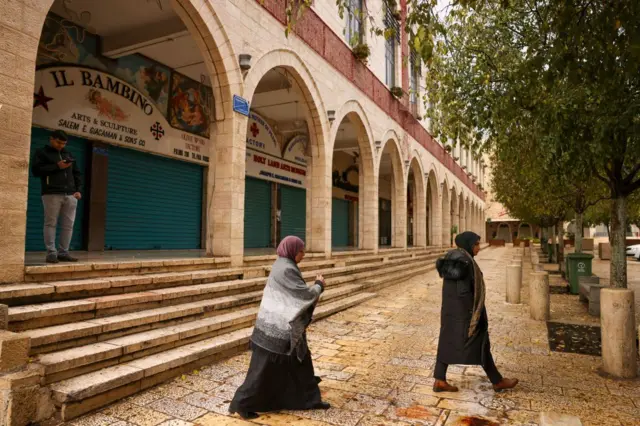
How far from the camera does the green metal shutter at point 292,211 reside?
14562mm

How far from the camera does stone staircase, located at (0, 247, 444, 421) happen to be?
3.52 metres

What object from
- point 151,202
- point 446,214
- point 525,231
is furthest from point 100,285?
point 525,231

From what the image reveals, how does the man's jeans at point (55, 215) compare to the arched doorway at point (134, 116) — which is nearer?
the man's jeans at point (55, 215)

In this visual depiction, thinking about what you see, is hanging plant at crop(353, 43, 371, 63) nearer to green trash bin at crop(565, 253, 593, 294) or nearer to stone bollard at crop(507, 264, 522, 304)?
stone bollard at crop(507, 264, 522, 304)

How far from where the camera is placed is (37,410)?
10.3 ft

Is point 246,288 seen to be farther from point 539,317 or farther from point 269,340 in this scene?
point 539,317

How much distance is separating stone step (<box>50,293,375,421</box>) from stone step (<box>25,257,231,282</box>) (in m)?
1.37

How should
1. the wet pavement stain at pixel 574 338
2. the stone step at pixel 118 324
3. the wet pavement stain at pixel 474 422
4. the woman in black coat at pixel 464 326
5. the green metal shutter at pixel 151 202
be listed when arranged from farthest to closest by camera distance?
the green metal shutter at pixel 151 202 < the wet pavement stain at pixel 574 338 < the woman in black coat at pixel 464 326 < the stone step at pixel 118 324 < the wet pavement stain at pixel 474 422

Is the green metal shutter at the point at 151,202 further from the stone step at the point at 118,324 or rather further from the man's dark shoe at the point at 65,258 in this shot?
the stone step at the point at 118,324

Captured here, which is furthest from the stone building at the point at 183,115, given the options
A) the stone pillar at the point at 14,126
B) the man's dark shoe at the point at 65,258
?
the man's dark shoe at the point at 65,258

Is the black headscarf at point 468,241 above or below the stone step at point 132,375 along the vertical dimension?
above

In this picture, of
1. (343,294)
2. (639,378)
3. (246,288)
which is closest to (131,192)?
(246,288)

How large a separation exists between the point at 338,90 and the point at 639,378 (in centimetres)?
933

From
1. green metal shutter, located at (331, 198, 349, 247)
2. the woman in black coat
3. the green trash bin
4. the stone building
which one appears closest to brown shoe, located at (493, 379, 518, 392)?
the woman in black coat
